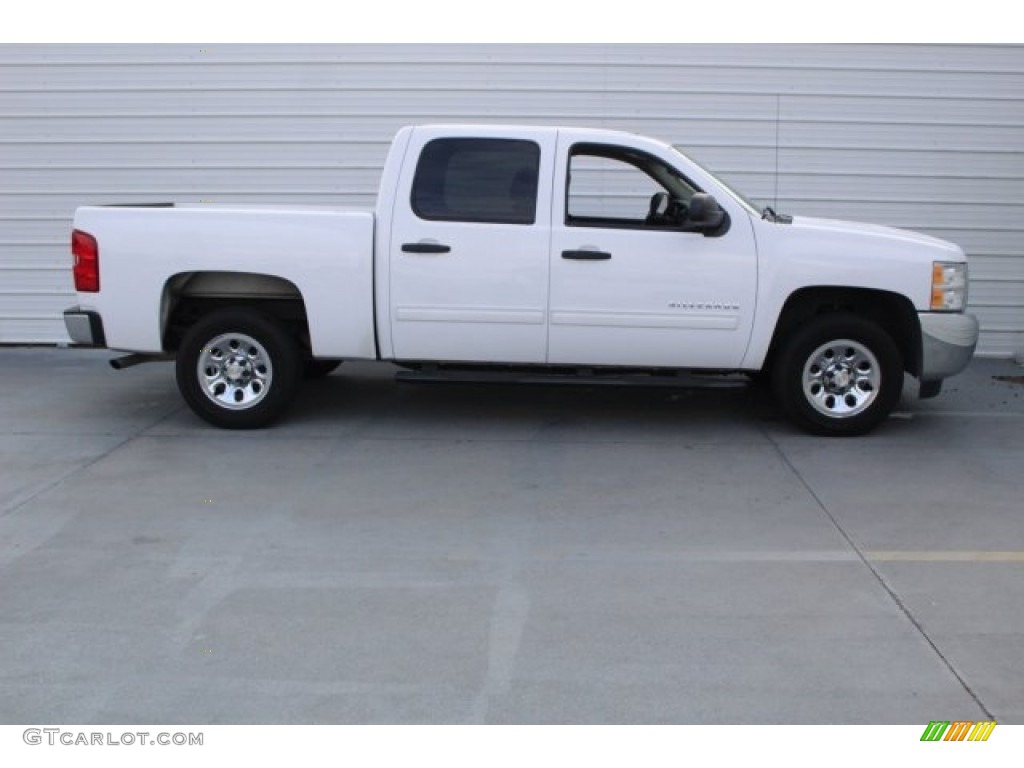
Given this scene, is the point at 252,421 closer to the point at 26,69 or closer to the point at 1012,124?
the point at 26,69

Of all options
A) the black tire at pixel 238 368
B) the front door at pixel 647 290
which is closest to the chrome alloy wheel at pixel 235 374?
the black tire at pixel 238 368

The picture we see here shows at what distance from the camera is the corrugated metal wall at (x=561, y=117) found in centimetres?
1087

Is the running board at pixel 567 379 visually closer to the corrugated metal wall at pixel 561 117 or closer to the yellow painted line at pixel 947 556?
the yellow painted line at pixel 947 556

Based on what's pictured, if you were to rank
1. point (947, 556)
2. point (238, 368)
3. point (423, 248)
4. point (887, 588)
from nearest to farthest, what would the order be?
point (887, 588) < point (947, 556) < point (423, 248) < point (238, 368)

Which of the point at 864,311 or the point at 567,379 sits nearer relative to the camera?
the point at 567,379

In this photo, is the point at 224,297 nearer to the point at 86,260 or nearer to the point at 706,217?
the point at 86,260

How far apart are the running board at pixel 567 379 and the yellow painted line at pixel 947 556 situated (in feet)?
8.12

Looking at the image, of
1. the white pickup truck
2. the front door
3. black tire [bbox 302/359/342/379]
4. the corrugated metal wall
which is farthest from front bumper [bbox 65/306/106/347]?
the corrugated metal wall

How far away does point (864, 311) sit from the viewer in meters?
8.18

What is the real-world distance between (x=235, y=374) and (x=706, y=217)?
10.8ft

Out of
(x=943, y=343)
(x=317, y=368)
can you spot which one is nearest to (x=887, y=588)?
(x=943, y=343)

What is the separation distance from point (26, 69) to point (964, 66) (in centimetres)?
860

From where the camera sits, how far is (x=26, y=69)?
36.6 feet

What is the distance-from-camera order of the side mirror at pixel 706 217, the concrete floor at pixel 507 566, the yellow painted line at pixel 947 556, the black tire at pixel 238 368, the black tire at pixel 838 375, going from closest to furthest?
the concrete floor at pixel 507 566, the yellow painted line at pixel 947 556, the side mirror at pixel 706 217, the black tire at pixel 838 375, the black tire at pixel 238 368
